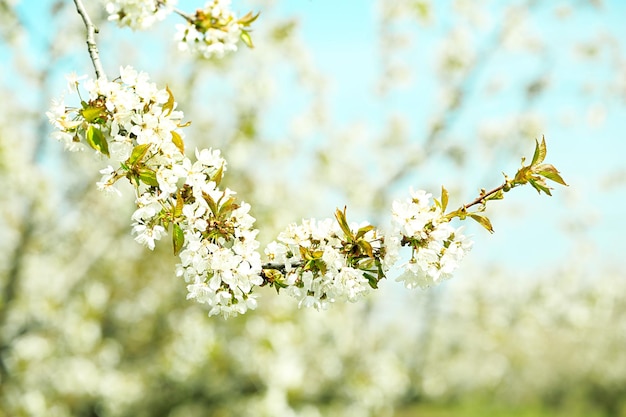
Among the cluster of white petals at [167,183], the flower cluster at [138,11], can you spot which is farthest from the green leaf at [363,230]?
the flower cluster at [138,11]

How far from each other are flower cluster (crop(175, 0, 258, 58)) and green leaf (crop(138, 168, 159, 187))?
48 cm

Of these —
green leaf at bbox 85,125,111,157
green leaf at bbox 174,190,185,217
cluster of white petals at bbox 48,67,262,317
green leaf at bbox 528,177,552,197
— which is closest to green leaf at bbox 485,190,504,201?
green leaf at bbox 528,177,552,197

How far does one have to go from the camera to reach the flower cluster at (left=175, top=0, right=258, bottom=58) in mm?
1834

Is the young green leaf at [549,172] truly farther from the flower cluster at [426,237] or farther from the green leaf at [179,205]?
the green leaf at [179,205]

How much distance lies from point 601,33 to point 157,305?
7.05 meters

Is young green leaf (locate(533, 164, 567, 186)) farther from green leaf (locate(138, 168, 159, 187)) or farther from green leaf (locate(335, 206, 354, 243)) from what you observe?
green leaf (locate(138, 168, 159, 187))

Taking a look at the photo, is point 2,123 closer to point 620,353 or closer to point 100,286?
point 100,286

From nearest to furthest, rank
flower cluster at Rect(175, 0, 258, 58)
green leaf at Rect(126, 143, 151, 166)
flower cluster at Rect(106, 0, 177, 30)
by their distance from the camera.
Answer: green leaf at Rect(126, 143, 151, 166)
flower cluster at Rect(106, 0, 177, 30)
flower cluster at Rect(175, 0, 258, 58)

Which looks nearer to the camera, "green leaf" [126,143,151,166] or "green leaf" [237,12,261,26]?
"green leaf" [126,143,151,166]

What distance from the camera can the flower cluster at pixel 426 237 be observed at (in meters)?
1.55

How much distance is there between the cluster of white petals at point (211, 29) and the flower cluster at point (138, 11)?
0.08 meters

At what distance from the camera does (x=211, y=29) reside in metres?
1.83

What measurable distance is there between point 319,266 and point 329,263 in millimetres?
27

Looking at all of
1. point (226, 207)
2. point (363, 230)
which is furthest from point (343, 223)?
point (226, 207)
